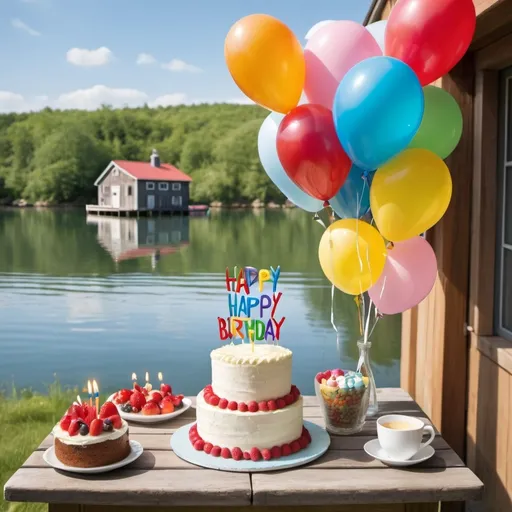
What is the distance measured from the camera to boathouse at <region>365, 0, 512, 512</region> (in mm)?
2424

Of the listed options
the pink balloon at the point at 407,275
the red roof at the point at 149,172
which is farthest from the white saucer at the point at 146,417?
the red roof at the point at 149,172

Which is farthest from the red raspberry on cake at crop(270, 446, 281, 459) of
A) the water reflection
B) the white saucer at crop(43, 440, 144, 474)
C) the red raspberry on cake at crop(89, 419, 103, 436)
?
the water reflection

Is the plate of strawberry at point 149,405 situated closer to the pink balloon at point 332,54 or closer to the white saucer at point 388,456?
the white saucer at point 388,456

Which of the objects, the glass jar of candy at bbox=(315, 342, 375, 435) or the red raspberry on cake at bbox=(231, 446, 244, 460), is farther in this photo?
the glass jar of candy at bbox=(315, 342, 375, 435)

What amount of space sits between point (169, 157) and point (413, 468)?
56854 mm

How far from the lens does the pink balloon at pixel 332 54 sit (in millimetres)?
2258

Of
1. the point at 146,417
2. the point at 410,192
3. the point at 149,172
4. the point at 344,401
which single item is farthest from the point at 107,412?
the point at 149,172

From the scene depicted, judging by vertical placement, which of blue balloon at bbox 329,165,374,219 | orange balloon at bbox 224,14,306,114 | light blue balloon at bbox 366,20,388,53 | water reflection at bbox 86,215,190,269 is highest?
light blue balloon at bbox 366,20,388,53

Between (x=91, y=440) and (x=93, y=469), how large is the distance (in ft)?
0.28

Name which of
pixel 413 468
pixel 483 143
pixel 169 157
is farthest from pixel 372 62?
pixel 169 157

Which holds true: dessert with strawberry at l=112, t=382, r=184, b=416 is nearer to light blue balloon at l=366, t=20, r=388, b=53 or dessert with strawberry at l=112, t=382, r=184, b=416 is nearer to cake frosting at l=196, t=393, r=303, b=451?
cake frosting at l=196, t=393, r=303, b=451

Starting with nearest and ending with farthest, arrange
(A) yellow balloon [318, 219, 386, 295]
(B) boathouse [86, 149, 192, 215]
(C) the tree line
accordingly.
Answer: (A) yellow balloon [318, 219, 386, 295] < (B) boathouse [86, 149, 192, 215] < (C) the tree line

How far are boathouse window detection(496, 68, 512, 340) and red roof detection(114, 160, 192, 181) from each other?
39903 mm

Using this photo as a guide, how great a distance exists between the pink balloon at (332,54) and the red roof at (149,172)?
39899mm
